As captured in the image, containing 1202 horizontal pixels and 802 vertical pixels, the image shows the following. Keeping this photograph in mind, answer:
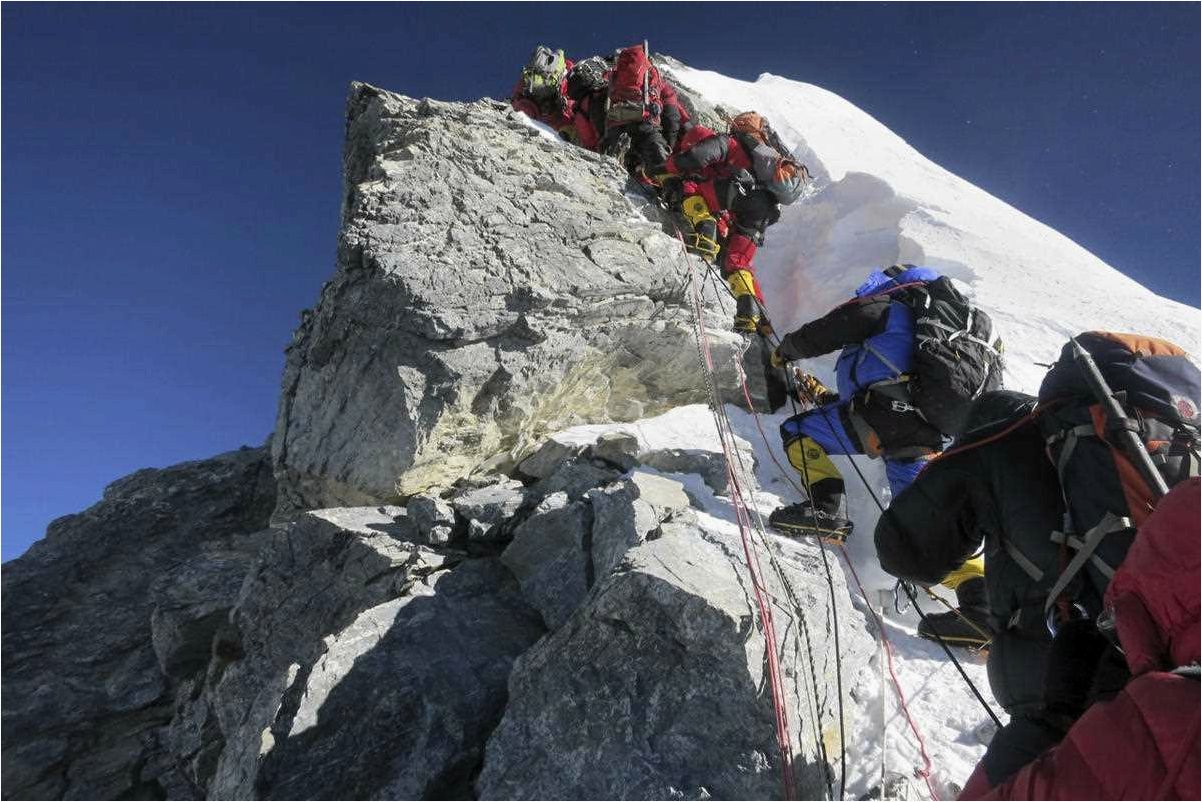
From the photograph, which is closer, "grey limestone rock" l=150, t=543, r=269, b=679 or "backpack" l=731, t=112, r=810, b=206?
"grey limestone rock" l=150, t=543, r=269, b=679

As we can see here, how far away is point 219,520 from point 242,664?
4795 millimetres

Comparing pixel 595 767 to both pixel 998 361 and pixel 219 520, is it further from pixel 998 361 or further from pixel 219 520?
pixel 219 520

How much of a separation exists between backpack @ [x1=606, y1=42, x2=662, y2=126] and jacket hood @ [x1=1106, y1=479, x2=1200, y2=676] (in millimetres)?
9839

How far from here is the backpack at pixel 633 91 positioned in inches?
391

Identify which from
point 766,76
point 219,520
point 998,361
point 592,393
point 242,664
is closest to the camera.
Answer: point 998,361

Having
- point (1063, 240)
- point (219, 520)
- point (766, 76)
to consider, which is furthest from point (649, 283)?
point (766, 76)

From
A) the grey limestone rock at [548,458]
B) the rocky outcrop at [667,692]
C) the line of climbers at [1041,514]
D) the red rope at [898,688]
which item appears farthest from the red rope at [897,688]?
the grey limestone rock at [548,458]

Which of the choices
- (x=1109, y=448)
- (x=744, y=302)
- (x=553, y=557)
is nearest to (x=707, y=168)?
(x=744, y=302)

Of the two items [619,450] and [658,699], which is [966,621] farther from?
[619,450]

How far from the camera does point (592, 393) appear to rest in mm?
7508

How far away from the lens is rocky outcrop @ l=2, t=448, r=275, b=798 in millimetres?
6941


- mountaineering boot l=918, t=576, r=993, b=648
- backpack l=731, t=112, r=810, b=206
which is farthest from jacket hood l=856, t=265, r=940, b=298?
backpack l=731, t=112, r=810, b=206

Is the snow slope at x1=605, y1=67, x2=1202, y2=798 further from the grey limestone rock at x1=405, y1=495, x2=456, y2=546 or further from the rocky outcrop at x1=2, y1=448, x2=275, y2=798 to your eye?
the rocky outcrop at x1=2, y1=448, x2=275, y2=798

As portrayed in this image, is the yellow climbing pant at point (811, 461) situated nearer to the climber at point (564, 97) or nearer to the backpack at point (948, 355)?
the backpack at point (948, 355)
